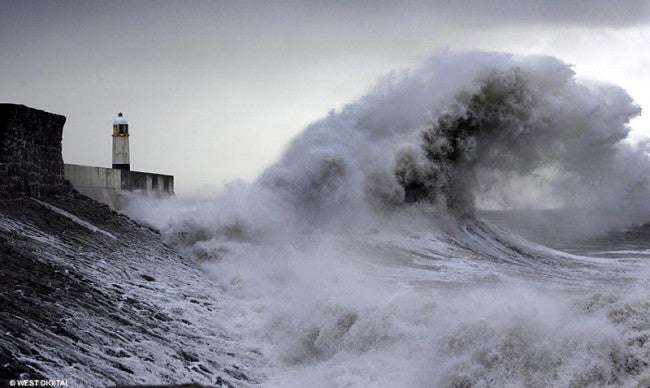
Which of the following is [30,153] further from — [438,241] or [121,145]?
[438,241]

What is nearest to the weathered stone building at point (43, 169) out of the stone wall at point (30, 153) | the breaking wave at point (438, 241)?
the stone wall at point (30, 153)

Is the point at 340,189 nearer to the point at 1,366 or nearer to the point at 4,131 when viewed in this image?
the point at 4,131

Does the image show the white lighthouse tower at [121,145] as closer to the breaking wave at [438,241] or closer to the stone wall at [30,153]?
the breaking wave at [438,241]

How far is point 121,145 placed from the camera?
670 inches

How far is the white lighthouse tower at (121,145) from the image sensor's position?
17000 millimetres

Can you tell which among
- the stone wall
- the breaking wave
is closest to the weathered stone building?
the stone wall

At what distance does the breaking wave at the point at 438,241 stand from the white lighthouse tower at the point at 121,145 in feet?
6.20

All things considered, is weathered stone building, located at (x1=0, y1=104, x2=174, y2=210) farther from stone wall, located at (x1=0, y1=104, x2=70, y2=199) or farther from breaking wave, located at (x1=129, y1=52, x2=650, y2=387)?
breaking wave, located at (x1=129, y1=52, x2=650, y2=387)

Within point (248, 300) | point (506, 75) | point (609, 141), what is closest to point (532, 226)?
point (609, 141)

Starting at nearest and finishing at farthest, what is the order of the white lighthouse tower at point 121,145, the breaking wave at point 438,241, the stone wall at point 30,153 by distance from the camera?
the breaking wave at point 438,241 → the stone wall at point 30,153 → the white lighthouse tower at point 121,145

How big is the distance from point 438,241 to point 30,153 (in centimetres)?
708

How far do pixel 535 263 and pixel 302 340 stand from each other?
717cm

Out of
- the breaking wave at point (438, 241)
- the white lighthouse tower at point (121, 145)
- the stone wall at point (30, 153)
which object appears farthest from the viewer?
the white lighthouse tower at point (121, 145)

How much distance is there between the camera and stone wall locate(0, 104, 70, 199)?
11.0 m
